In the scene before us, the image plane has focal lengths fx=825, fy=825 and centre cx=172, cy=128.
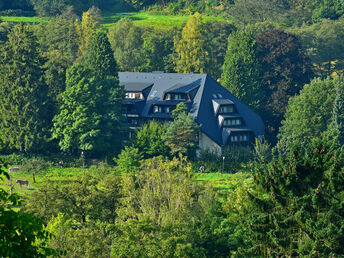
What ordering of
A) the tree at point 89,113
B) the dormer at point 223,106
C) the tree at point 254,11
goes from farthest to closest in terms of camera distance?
the tree at point 254,11 → the dormer at point 223,106 → the tree at point 89,113

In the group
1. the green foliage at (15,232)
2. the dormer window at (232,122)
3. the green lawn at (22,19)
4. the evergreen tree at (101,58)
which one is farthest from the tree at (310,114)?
the green foliage at (15,232)

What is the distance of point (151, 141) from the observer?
87875mm

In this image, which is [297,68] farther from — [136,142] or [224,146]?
[136,142]

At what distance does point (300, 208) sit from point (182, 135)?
1823 inches

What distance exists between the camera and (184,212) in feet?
176

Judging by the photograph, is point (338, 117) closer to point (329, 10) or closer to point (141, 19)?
point (329, 10)

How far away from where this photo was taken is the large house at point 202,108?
93.3 metres

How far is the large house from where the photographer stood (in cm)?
9331

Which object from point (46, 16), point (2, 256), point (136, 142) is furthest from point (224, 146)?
point (2, 256)

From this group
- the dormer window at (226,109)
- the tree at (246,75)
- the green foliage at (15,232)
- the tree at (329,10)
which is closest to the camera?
the green foliage at (15,232)

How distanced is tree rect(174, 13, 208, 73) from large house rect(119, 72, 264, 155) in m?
10.2

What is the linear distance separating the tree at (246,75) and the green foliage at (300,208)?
57.4 meters

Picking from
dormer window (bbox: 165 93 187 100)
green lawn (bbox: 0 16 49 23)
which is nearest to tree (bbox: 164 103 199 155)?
dormer window (bbox: 165 93 187 100)

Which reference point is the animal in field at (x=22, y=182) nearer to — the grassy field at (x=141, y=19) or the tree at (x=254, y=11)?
the grassy field at (x=141, y=19)
